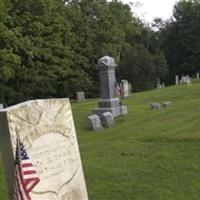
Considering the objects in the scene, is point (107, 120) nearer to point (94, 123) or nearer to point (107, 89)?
point (94, 123)

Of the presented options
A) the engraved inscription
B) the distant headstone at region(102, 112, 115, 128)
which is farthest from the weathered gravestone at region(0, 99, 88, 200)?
the distant headstone at region(102, 112, 115, 128)

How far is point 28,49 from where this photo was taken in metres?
38.7

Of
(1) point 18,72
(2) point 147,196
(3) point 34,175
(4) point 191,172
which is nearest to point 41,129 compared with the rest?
(3) point 34,175

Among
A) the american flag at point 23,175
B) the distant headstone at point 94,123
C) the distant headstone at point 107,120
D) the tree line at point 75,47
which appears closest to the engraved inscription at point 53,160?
the american flag at point 23,175

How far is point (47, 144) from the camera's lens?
5.68m

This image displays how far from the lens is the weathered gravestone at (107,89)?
17.9 meters

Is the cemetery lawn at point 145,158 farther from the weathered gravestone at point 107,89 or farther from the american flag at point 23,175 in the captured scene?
the american flag at point 23,175

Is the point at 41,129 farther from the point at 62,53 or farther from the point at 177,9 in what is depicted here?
the point at 177,9

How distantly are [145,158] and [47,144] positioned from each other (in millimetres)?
5023

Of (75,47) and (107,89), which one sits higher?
(75,47)

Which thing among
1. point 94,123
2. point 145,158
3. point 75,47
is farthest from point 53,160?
point 75,47

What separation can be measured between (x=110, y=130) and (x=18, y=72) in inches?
954

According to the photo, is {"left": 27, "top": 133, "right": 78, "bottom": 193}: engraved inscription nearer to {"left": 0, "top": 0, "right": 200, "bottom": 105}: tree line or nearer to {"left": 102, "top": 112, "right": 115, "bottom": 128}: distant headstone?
{"left": 102, "top": 112, "right": 115, "bottom": 128}: distant headstone

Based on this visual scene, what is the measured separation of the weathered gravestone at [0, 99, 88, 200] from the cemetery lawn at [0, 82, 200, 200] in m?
2.15
